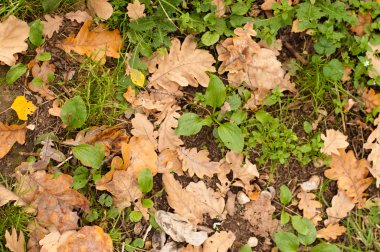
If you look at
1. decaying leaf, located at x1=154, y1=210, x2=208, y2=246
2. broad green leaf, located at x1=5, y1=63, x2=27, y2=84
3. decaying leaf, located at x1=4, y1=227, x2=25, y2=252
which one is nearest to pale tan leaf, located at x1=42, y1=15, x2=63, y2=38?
broad green leaf, located at x1=5, y1=63, x2=27, y2=84

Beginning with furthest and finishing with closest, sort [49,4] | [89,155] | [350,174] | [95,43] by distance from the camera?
[350,174], [95,43], [49,4], [89,155]

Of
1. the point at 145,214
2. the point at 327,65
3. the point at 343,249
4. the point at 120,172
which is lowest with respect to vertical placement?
the point at 343,249

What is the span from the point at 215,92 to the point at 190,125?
0.26 metres

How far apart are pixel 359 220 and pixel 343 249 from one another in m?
0.22

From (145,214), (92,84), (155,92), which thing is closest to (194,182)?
(145,214)

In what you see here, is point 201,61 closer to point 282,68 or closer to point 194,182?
point 282,68

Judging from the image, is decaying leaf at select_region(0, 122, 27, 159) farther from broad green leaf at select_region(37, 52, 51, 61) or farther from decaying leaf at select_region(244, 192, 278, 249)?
decaying leaf at select_region(244, 192, 278, 249)

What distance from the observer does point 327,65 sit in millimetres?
3176

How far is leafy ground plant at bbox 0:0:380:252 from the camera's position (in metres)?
2.91

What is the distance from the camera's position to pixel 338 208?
314 cm

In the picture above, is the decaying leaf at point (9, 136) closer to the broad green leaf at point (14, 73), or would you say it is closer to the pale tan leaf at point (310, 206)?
the broad green leaf at point (14, 73)

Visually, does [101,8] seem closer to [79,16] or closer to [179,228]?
[79,16]

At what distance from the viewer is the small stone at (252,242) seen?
303cm

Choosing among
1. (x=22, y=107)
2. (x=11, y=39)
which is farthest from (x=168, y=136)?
(x=11, y=39)
